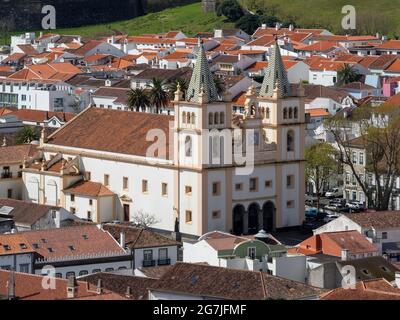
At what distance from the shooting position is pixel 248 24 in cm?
15112

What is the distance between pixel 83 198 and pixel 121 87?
36.5m

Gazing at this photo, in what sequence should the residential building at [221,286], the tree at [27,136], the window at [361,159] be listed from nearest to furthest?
the residential building at [221,286], the window at [361,159], the tree at [27,136]

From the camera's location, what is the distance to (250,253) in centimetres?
5122

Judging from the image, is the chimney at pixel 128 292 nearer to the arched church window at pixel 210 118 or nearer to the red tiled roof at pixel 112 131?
the arched church window at pixel 210 118

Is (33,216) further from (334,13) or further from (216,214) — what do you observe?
(334,13)

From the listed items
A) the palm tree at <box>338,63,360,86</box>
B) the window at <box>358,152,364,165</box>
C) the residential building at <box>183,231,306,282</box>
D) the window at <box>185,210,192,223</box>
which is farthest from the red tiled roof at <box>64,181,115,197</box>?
the palm tree at <box>338,63,360,86</box>

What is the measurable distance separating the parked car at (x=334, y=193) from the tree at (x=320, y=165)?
62 centimetres

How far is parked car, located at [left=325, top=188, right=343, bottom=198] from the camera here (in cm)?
7738

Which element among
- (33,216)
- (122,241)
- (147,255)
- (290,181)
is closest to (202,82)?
(290,181)

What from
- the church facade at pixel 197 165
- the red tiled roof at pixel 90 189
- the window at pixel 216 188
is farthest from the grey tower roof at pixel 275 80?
the red tiled roof at pixel 90 189

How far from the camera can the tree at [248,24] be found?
15038cm

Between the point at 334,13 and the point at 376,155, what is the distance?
3310 inches

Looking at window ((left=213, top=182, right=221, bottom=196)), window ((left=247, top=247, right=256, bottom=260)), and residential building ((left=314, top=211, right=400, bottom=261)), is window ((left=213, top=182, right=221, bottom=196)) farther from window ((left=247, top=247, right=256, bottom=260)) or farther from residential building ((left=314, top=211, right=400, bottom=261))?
window ((left=247, top=247, right=256, bottom=260))
